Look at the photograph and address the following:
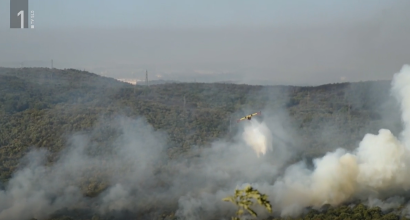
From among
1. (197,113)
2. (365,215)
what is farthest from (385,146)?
(197,113)

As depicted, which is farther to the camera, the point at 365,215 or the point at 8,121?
the point at 8,121

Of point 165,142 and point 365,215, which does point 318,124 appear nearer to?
point 165,142

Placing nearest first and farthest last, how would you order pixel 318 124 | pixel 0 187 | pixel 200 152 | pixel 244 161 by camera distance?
pixel 0 187, pixel 244 161, pixel 200 152, pixel 318 124

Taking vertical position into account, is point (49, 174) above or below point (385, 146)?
below

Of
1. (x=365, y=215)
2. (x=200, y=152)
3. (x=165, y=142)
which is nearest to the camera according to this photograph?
(x=365, y=215)

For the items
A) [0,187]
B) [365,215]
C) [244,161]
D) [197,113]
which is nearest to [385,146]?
[365,215]

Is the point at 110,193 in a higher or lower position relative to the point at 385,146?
lower

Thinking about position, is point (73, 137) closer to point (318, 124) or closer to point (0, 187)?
point (0, 187)

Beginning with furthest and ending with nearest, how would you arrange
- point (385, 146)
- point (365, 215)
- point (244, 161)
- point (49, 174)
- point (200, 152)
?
point (200, 152) → point (244, 161) → point (49, 174) → point (385, 146) → point (365, 215)

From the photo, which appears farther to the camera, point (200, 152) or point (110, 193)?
point (200, 152)
